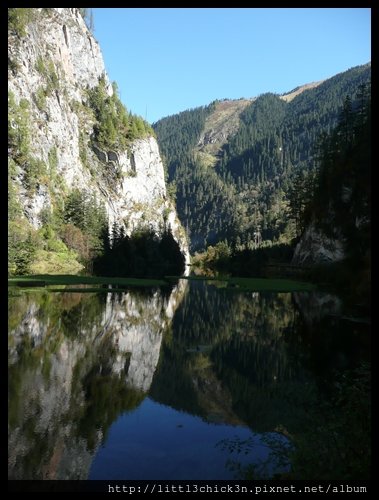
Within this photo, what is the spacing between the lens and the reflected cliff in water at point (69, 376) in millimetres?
13711

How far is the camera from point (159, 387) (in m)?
21.7

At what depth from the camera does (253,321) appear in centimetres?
3966

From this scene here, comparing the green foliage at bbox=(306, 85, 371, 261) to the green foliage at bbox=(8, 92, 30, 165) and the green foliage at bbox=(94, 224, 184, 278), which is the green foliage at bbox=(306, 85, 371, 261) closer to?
the green foliage at bbox=(8, 92, 30, 165)

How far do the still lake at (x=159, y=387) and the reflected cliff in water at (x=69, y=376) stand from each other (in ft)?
0.20

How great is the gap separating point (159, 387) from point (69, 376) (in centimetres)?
444

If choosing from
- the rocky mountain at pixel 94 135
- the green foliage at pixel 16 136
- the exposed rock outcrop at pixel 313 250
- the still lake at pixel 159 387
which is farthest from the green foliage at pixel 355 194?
the rocky mountain at pixel 94 135

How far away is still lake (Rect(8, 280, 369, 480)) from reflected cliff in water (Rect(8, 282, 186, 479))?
6 cm

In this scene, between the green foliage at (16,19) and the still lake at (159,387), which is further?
the green foliage at (16,19)

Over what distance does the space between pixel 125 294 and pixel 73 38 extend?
5079 inches

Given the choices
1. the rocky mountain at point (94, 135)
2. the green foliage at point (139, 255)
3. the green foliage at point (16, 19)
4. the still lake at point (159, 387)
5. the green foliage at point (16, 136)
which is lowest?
the still lake at point (159, 387)

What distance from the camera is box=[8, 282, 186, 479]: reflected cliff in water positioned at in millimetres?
13711

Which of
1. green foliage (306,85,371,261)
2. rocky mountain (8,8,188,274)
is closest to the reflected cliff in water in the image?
green foliage (306,85,371,261)

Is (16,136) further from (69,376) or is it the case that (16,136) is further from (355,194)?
(355,194)

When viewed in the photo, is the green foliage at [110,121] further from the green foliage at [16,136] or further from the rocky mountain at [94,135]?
the green foliage at [16,136]
